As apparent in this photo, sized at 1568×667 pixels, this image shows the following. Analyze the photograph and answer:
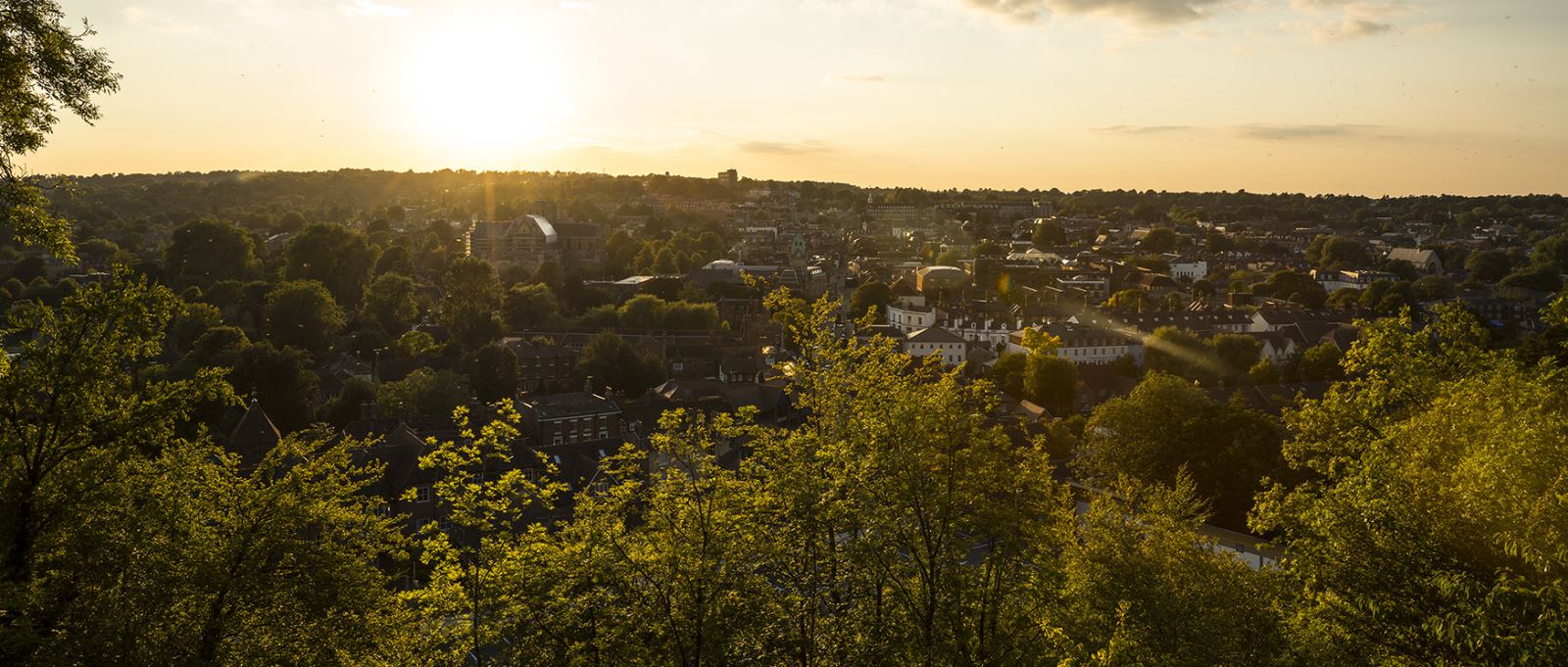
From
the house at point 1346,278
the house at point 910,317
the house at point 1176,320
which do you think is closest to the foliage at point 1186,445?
the house at point 1176,320

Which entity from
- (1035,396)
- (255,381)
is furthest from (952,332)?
(255,381)

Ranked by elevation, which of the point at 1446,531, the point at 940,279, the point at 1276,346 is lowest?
the point at 1276,346

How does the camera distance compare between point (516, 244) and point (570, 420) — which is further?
point (516, 244)

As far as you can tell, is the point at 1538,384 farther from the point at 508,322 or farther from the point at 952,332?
the point at 508,322

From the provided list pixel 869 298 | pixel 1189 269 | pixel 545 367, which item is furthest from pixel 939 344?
pixel 1189 269

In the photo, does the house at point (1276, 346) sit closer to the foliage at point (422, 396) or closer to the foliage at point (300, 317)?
the foliage at point (422, 396)

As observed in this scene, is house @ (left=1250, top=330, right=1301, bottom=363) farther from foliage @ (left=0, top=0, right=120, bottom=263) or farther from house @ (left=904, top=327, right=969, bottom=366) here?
foliage @ (left=0, top=0, right=120, bottom=263)

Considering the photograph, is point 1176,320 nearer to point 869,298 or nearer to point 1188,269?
point 869,298
